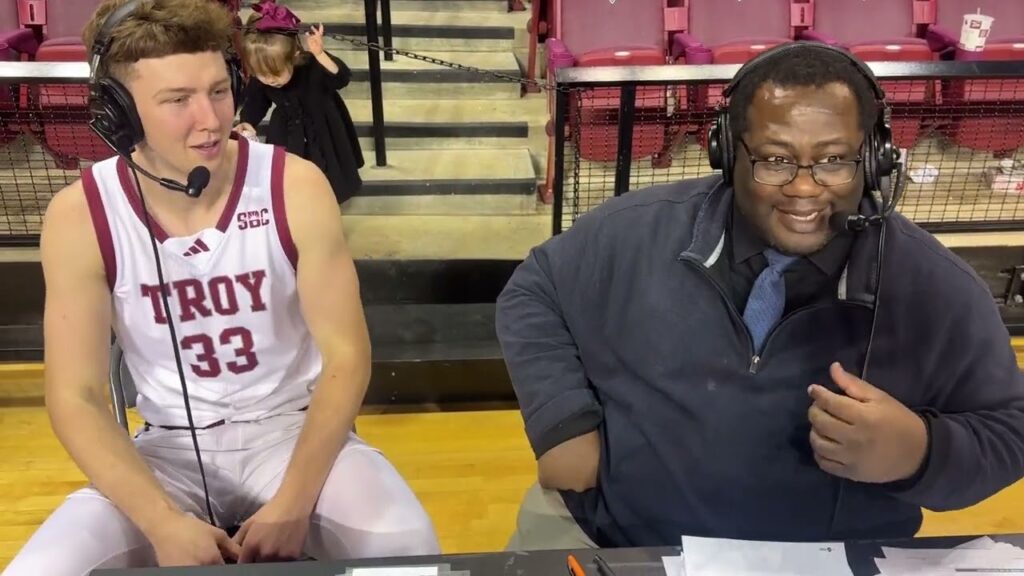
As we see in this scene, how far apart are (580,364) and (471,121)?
2.63m

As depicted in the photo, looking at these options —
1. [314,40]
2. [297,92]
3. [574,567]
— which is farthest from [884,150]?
[297,92]

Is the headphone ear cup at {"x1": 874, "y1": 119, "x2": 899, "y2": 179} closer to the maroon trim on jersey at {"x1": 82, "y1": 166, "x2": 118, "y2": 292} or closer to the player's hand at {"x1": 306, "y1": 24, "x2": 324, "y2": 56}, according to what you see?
the maroon trim on jersey at {"x1": 82, "y1": 166, "x2": 118, "y2": 292}

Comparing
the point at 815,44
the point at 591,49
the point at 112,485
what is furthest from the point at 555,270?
the point at 591,49

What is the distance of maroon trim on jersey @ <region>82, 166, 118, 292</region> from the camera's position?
3.88 feet

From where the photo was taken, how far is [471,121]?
3.60 m

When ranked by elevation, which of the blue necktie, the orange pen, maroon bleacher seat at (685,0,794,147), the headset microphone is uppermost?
maroon bleacher seat at (685,0,794,147)

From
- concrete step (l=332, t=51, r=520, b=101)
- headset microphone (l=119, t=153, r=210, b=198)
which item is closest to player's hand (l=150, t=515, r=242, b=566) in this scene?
headset microphone (l=119, t=153, r=210, b=198)

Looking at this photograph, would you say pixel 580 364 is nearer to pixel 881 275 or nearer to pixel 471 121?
pixel 881 275

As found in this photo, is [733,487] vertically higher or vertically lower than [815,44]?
lower

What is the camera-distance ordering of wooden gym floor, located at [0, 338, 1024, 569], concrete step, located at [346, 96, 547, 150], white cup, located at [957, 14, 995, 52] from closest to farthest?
1. wooden gym floor, located at [0, 338, 1024, 569]
2. white cup, located at [957, 14, 995, 52]
3. concrete step, located at [346, 96, 547, 150]

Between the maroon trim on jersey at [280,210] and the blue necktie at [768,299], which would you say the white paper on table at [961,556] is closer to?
the blue necktie at [768,299]

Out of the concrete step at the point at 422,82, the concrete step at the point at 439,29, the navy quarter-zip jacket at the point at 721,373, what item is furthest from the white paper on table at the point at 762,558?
the concrete step at the point at 439,29

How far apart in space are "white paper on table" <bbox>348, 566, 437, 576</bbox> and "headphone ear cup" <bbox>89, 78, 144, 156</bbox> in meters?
0.67

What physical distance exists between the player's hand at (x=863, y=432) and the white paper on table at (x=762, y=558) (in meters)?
0.09
